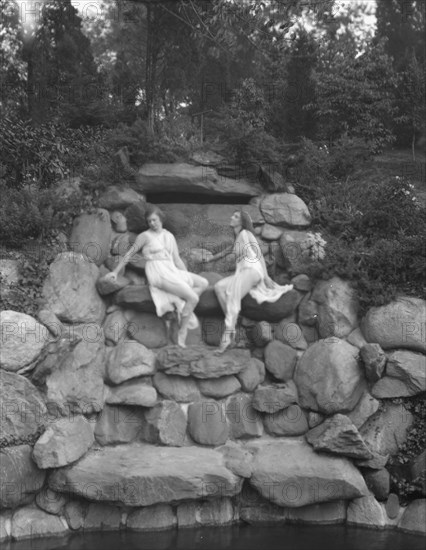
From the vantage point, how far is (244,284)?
1061cm

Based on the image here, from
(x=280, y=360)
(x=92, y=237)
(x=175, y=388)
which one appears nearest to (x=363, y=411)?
(x=280, y=360)

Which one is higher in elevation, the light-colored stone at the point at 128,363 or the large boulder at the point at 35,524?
the light-colored stone at the point at 128,363

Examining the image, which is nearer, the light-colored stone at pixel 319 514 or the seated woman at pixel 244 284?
the light-colored stone at pixel 319 514

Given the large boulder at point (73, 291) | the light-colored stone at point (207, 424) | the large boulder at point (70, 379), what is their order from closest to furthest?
1. the large boulder at point (70, 379)
2. the light-colored stone at point (207, 424)
3. the large boulder at point (73, 291)

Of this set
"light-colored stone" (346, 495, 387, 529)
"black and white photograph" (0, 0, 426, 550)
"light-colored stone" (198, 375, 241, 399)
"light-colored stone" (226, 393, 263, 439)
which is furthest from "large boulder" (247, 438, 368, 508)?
"light-colored stone" (198, 375, 241, 399)

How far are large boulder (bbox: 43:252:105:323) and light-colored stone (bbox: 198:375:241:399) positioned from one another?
1979mm

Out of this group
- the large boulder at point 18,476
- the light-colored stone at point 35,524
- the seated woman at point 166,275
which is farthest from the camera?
the seated woman at point 166,275

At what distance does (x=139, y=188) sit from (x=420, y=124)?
10.1 metres

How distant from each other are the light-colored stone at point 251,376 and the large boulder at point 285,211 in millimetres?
2772

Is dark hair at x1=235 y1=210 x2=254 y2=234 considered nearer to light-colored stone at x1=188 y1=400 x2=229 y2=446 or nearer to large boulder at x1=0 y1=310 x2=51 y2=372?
light-colored stone at x1=188 y1=400 x2=229 y2=446

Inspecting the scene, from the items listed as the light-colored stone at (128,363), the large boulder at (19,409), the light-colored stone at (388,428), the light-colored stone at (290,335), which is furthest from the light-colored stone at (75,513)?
the light-colored stone at (388,428)

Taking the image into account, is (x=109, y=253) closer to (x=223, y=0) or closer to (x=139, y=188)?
(x=139, y=188)

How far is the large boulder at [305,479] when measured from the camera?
9484 millimetres

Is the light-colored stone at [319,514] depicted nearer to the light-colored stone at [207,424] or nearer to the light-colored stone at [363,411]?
the light-colored stone at [363,411]
